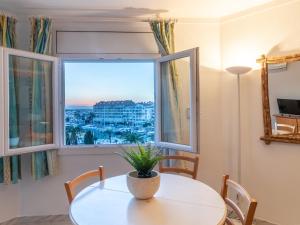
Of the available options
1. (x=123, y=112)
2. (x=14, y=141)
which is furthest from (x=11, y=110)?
(x=123, y=112)

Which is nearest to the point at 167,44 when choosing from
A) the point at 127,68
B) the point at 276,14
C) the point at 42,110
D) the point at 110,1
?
the point at 127,68

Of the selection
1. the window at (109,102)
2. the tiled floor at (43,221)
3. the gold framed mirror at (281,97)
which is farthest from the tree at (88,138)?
the gold framed mirror at (281,97)

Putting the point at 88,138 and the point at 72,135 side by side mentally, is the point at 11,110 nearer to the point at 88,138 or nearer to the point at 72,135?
the point at 72,135

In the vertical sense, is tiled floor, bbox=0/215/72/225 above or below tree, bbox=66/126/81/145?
below

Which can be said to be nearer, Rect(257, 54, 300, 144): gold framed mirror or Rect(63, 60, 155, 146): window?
Rect(257, 54, 300, 144): gold framed mirror

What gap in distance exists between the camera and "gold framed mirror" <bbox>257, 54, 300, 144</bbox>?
8.41 ft

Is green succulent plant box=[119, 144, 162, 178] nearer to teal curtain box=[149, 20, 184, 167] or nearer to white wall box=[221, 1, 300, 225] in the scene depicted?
teal curtain box=[149, 20, 184, 167]

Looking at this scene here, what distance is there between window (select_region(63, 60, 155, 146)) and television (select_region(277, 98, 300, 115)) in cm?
144

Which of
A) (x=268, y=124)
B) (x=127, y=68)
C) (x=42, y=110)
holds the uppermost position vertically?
(x=127, y=68)

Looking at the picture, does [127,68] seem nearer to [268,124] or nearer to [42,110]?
[42,110]

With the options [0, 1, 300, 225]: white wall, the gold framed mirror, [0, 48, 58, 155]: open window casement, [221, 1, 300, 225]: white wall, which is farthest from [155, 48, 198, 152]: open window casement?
[0, 48, 58, 155]: open window casement

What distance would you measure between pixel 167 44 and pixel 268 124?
4.70 feet

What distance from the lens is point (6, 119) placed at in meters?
2.54

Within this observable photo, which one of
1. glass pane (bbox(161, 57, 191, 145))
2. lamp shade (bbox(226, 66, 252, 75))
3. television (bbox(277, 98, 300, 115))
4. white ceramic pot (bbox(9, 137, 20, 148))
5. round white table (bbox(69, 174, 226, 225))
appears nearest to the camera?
round white table (bbox(69, 174, 226, 225))
